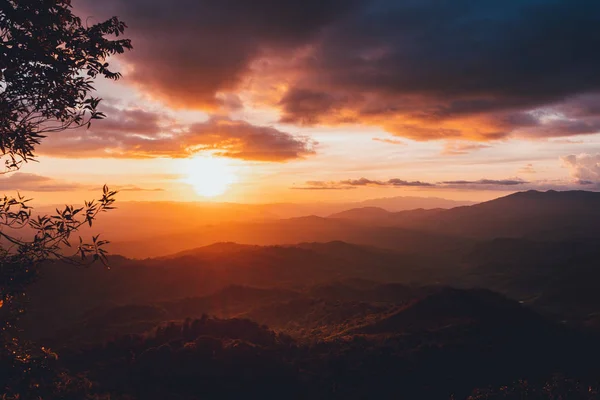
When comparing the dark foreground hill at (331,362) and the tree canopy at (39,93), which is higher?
the tree canopy at (39,93)

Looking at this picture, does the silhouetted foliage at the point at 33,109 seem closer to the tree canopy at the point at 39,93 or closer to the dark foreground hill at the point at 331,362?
the tree canopy at the point at 39,93

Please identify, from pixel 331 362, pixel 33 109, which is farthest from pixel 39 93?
pixel 331 362

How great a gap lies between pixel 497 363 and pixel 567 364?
6.01 metres

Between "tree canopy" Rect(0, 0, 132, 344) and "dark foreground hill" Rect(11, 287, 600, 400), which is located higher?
"tree canopy" Rect(0, 0, 132, 344)

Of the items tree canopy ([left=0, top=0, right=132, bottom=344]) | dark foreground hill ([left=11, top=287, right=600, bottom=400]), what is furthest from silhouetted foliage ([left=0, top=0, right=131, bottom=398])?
dark foreground hill ([left=11, top=287, right=600, bottom=400])

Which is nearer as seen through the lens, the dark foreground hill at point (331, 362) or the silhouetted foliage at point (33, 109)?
the silhouetted foliage at point (33, 109)

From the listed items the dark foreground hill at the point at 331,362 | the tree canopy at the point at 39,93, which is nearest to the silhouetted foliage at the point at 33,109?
the tree canopy at the point at 39,93

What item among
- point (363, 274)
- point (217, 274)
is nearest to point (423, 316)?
point (217, 274)

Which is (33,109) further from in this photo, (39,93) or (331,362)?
(331,362)

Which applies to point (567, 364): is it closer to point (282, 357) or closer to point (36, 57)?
point (282, 357)

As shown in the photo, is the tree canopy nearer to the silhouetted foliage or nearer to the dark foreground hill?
the silhouetted foliage

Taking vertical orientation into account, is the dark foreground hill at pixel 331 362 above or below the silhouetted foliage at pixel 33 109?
below

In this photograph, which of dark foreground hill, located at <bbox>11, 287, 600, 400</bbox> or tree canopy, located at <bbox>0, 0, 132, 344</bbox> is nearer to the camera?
tree canopy, located at <bbox>0, 0, 132, 344</bbox>

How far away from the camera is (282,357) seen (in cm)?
3775
